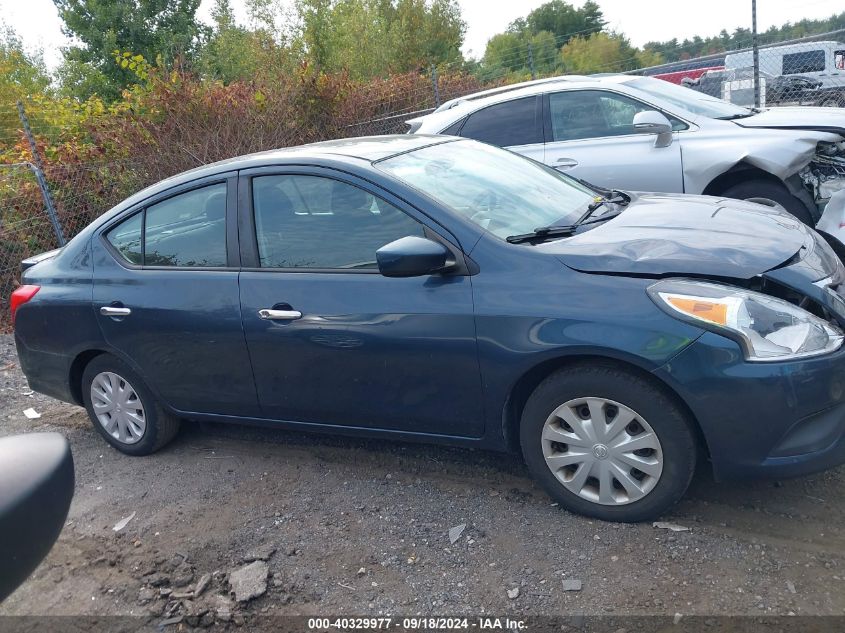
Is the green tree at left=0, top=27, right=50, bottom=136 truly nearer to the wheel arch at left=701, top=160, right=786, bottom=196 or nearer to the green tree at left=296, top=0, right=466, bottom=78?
the green tree at left=296, top=0, right=466, bottom=78

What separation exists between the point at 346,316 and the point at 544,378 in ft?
3.17

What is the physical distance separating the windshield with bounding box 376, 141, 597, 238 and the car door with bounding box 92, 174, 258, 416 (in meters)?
1.00

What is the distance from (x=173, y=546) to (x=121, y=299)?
146 cm

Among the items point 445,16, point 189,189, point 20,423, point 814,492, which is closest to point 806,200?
point 814,492

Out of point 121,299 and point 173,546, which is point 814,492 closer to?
point 173,546

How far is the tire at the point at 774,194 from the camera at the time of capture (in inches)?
252

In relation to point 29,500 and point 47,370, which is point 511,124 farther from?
point 29,500

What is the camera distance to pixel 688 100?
7230 millimetres

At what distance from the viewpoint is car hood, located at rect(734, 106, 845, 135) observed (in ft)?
21.4

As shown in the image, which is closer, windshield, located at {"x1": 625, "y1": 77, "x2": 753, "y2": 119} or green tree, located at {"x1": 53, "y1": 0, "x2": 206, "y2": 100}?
windshield, located at {"x1": 625, "y1": 77, "x2": 753, "y2": 119}

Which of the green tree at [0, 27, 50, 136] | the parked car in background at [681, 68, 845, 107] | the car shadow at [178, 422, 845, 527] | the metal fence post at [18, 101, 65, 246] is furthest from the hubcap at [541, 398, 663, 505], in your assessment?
the green tree at [0, 27, 50, 136]

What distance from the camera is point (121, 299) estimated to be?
4461mm

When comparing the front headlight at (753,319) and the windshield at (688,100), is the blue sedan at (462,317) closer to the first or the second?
the front headlight at (753,319)

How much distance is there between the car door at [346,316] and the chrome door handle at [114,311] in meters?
0.82
